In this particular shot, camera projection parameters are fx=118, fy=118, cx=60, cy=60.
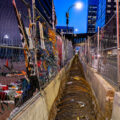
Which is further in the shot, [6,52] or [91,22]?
[91,22]

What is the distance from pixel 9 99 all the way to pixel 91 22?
504 feet

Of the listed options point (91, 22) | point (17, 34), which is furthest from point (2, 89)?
point (91, 22)

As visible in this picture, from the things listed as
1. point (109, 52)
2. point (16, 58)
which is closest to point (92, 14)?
point (109, 52)

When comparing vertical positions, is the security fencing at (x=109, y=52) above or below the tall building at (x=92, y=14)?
below

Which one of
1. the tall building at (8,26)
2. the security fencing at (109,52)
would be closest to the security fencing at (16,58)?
the tall building at (8,26)

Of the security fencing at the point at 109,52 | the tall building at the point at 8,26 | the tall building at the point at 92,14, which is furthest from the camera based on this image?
the tall building at the point at 92,14

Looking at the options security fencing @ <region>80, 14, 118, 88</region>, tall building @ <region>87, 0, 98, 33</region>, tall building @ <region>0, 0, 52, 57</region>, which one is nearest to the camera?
tall building @ <region>0, 0, 52, 57</region>

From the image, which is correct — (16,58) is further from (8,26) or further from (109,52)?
(109,52)

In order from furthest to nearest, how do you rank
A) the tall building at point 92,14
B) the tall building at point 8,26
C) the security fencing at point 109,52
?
the tall building at point 92,14, the security fencing at point 109,52, the tall building at point 8,26

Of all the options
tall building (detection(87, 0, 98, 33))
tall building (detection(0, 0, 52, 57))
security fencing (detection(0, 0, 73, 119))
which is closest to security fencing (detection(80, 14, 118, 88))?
security fencing (detection(0, 0, 73, 119))

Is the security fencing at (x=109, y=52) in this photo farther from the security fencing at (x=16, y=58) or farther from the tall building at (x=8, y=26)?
the tall building at (x=8, y=26)

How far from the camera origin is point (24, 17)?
272 cm

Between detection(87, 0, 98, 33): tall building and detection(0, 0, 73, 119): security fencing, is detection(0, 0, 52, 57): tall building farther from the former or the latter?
detection(87, 0, 98, 33): tall building

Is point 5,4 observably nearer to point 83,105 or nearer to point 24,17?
point 24,17
